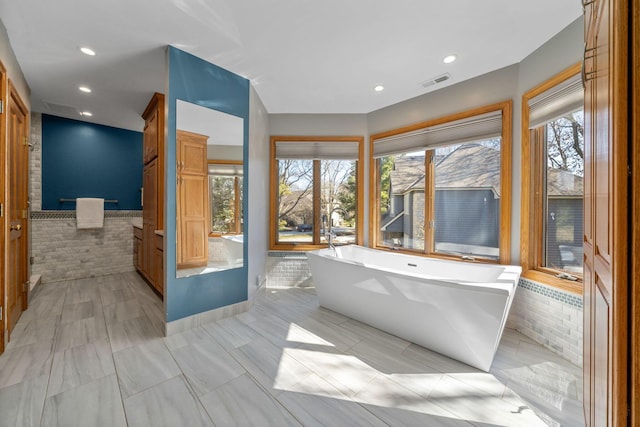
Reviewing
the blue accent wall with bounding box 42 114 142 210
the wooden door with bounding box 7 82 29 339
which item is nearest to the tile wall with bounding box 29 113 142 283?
the blue accent wall with bounding box 42 114 142 210

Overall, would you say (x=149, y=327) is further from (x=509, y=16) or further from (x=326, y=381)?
(x=509, y=16)

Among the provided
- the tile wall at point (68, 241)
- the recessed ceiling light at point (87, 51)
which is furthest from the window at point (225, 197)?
A: the tile wall at point (68, 241)

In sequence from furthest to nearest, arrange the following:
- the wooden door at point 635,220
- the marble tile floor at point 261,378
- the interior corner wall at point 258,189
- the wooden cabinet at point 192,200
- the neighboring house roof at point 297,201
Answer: the neighboring house roof at point 297,201 → the interior corner wall at point 258,189 → the wooden cabinet at point 192,200 → the marble tile floor at point 261,378 → the wooden door at point 635,220

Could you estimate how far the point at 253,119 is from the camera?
292 centimetres

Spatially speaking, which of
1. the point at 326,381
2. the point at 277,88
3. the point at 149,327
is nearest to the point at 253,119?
the point at 277,88

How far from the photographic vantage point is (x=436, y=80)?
2.68m

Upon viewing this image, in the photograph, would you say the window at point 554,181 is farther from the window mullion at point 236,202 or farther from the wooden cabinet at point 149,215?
the wooden cabinet at point 149,215

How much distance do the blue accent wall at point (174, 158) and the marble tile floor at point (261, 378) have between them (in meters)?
0.26

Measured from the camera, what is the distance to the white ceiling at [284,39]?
1.73 meters

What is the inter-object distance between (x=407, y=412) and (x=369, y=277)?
103cm

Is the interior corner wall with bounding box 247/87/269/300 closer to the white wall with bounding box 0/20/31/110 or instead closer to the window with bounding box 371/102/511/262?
the window with bounding box 371/102/511/262

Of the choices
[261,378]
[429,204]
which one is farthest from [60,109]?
[429,204]

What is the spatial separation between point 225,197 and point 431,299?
219 centimetres

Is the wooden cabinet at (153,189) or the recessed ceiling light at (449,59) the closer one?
the recessed ceiling light at (449,59)
